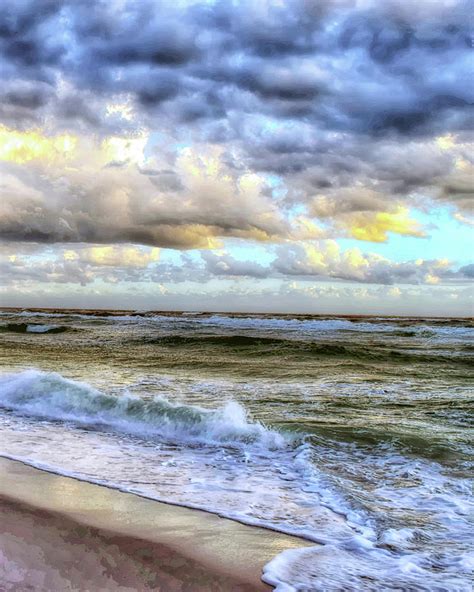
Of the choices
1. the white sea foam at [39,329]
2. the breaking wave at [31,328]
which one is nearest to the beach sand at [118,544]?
the breaking wave at [31,328]

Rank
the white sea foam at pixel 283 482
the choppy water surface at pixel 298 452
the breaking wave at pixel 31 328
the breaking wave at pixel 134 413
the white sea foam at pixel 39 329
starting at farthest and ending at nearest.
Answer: the white sea foam at pixel 39 329 → the breaking wave at pixel 31 328 → the breaking wave at pixel 134 413 → the choppy water surface at pixel 298 452 → the white sea foam at pixel 283 482

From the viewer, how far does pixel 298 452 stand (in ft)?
21.6

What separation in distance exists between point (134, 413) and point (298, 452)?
2.92m

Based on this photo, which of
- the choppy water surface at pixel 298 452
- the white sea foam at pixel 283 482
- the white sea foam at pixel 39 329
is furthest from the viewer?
the white sea foam at pixel 39 329

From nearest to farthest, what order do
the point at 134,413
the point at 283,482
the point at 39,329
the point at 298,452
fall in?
the point at 283,482 < the point at 298,452 < the point at 134,413 < the point at 39,329

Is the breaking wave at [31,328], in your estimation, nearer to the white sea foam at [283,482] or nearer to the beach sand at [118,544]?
the white sea foam at [283,482]

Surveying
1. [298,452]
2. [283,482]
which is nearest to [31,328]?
[298,452]

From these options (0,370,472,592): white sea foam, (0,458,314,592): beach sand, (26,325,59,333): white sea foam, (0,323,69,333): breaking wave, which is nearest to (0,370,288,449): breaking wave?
(0,370,472,592): white sea foam

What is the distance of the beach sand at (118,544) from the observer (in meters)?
3.10

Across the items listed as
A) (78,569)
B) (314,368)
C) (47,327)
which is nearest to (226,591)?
(78,569)

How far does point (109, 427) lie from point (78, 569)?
4969mm

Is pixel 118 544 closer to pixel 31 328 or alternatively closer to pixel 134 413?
pixel 134 413

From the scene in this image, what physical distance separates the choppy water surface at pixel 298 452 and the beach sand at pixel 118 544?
0.78 feet

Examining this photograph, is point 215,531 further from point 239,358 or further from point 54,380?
point 239,358
